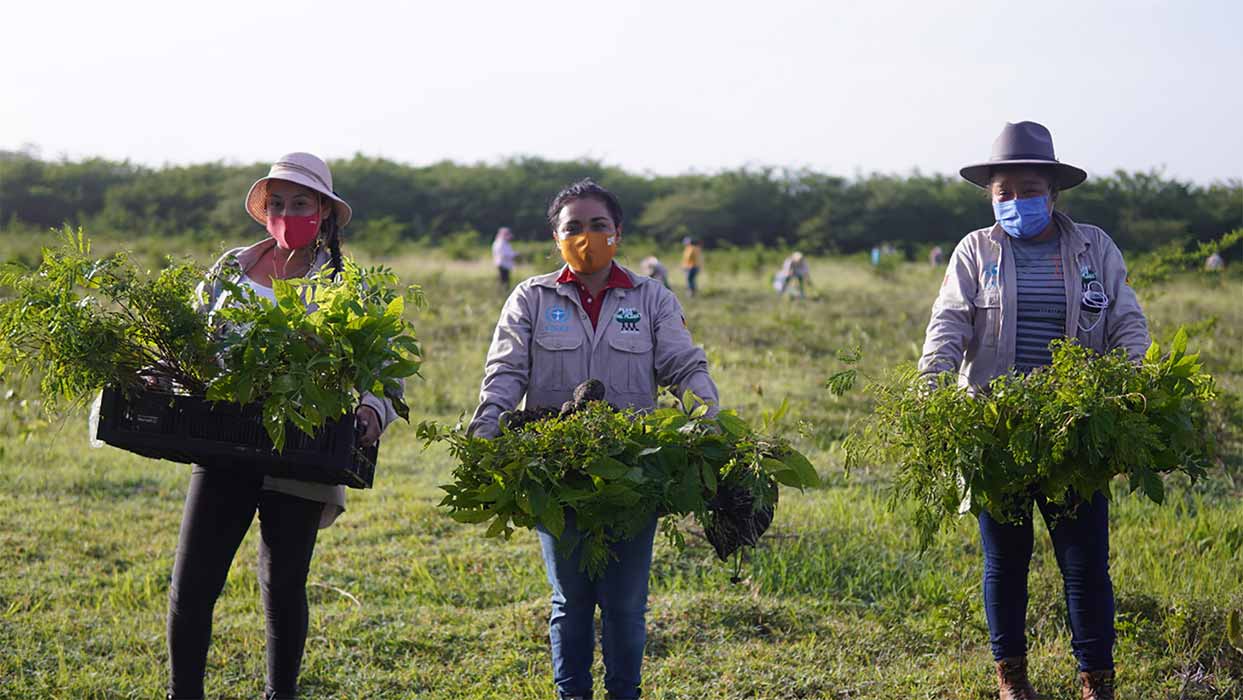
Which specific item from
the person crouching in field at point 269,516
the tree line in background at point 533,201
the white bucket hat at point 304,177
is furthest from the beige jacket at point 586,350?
the tree line in background at point 533,201

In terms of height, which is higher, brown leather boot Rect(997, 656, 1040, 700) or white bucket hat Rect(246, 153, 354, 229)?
white bucket hat Rect(246, 153, 354, 229)

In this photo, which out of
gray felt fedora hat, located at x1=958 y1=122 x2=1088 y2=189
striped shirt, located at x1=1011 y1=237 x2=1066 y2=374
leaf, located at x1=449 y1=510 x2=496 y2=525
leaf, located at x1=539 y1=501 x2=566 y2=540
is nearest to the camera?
leaf, located at x1=539 y1=501 x2=566 y2=540

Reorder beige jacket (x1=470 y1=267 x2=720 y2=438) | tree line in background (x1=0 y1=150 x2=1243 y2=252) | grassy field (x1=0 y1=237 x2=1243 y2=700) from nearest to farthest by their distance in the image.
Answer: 1. beige jacket (x1=470 y1=267 x2=720 y2=438)
2. grassy field (x1=0 y1=237 x2=1243 y2=700)
3. tree line in background (x1=0 y1=150 x2=1243 y2=252)

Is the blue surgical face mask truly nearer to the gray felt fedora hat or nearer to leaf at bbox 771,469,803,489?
the gray felt fedora hat

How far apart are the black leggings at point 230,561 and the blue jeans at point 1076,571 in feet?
6.45

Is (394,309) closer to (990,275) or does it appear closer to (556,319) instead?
(556,319)

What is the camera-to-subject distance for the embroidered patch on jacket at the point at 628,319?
11.6 ft

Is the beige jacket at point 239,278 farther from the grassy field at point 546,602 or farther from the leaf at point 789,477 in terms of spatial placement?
the leaf at point 789,477

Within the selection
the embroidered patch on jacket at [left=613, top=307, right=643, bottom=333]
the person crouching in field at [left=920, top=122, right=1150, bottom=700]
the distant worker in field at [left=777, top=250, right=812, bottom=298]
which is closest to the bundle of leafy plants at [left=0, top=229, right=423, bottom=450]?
the embroidered patch on jacket at [left=613, top=307, right=643, bottom=333]

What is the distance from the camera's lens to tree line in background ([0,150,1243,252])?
39.9 meters

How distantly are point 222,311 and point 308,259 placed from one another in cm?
63

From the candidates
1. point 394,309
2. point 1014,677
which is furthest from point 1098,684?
point 394,309

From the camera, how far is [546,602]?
16.2 feet

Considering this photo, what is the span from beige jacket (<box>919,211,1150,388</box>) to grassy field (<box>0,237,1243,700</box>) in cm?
52
